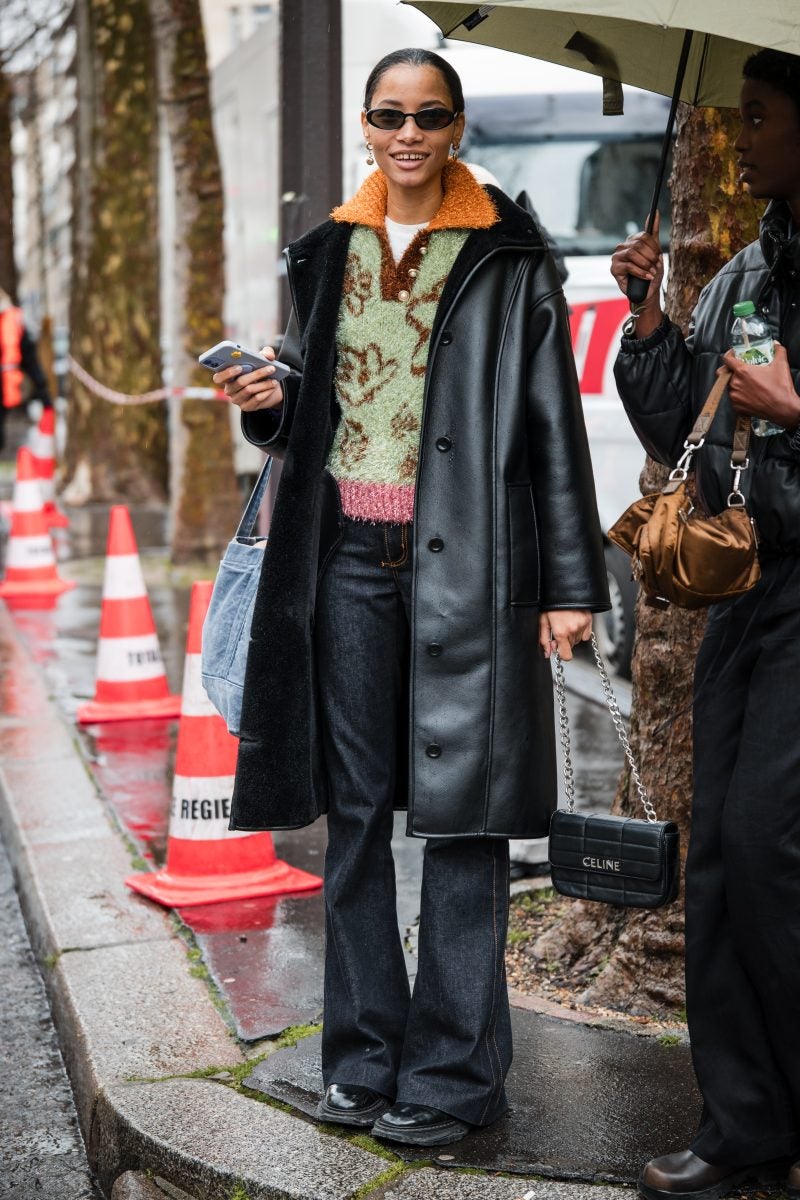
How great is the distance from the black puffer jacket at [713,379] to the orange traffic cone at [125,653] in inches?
175

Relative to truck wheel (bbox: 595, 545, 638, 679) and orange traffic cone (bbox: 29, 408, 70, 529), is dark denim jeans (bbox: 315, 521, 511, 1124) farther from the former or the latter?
orange traffic cone (bbox: 29, 408, 70, 529)

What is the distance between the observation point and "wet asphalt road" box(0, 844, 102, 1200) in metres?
3.49

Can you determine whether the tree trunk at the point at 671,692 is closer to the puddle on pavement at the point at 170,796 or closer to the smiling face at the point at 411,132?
the puddle on pavement at the point at 170,796

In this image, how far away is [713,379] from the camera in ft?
9.86

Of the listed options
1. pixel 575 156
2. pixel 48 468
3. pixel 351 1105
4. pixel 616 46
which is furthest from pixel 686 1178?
pixel 48 468

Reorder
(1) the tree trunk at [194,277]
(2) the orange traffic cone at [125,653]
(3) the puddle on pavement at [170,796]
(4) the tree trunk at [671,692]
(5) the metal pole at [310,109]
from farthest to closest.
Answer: (1) the tree trunk at [194,277]
(2) the orange traffic cone at [125,653]
(5) the metal pole at [310,109]
(3) the puddle on pavement at [170,796]
(4) the tree trunk at [671,692]

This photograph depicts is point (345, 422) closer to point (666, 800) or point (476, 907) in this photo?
point (476, 907)

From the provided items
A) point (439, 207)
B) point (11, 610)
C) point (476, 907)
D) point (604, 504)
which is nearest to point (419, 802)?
point (476, 907)

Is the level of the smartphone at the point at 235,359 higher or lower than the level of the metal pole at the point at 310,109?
lower

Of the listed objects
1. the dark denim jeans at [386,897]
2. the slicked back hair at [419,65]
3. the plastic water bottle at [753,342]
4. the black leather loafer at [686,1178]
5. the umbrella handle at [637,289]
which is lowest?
the black leather loafer at [686,1178]

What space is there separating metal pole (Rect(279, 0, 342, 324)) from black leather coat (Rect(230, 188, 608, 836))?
10.1 feet

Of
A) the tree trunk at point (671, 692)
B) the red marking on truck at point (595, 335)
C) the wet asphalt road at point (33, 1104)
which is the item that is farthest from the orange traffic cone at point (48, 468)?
the tree trunk at point (671, 692)

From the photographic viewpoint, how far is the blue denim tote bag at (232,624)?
3436 mm

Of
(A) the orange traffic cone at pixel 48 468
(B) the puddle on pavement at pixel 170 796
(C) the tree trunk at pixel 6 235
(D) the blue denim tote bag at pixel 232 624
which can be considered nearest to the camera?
(D) the blue denim tote bag at pixel 232 624
